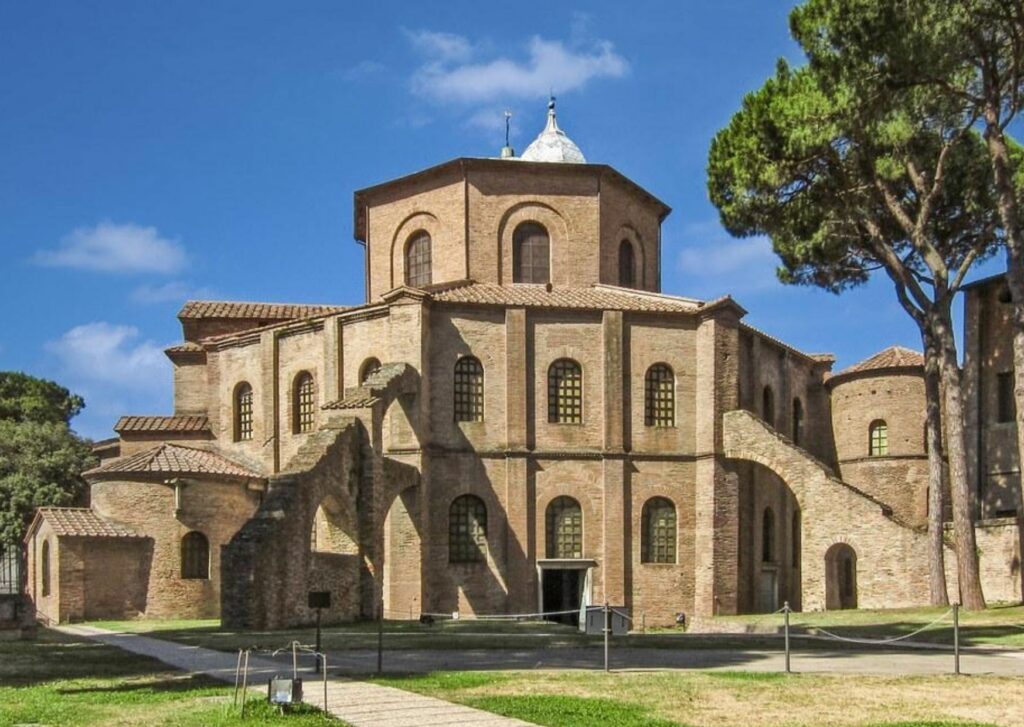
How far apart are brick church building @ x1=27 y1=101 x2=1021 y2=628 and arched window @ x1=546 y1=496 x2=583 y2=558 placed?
6 centimetres

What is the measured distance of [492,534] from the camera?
31.5 m

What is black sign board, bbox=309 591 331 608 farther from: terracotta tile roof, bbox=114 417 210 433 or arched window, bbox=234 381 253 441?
terracotta tile roof, bbox=114 417 210 433

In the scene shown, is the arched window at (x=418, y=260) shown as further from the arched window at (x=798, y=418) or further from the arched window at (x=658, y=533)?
the arched window at (x=798, y=418)

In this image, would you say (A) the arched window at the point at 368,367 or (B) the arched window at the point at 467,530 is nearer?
(B) the arched window at the point at 467,530

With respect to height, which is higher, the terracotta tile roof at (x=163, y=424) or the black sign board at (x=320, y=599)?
the terracotta tile roof at (x=163, y=424)

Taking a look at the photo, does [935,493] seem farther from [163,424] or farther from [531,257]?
[163,424]

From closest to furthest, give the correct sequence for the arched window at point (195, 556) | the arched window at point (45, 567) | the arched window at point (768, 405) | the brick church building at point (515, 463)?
the brick church building at point (515, 463) < the arched window at point (45, 567) < the arched window at point (195, 556) < the arched window at point (768, 405)

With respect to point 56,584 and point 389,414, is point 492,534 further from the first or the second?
point 56,584

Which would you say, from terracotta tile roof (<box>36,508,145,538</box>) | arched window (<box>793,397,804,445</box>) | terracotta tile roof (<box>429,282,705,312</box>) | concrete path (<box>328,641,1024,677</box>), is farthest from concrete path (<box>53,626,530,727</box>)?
arched window (<box>793,397,804,445</box>)

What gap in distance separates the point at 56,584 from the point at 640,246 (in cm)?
1998

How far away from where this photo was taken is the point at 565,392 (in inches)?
1292

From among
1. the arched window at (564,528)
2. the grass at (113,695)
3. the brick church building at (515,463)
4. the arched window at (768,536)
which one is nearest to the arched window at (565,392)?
the brick church building at (515,463)

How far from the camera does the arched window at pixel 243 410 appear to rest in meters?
36.2

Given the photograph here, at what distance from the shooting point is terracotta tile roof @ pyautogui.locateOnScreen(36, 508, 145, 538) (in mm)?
30328
